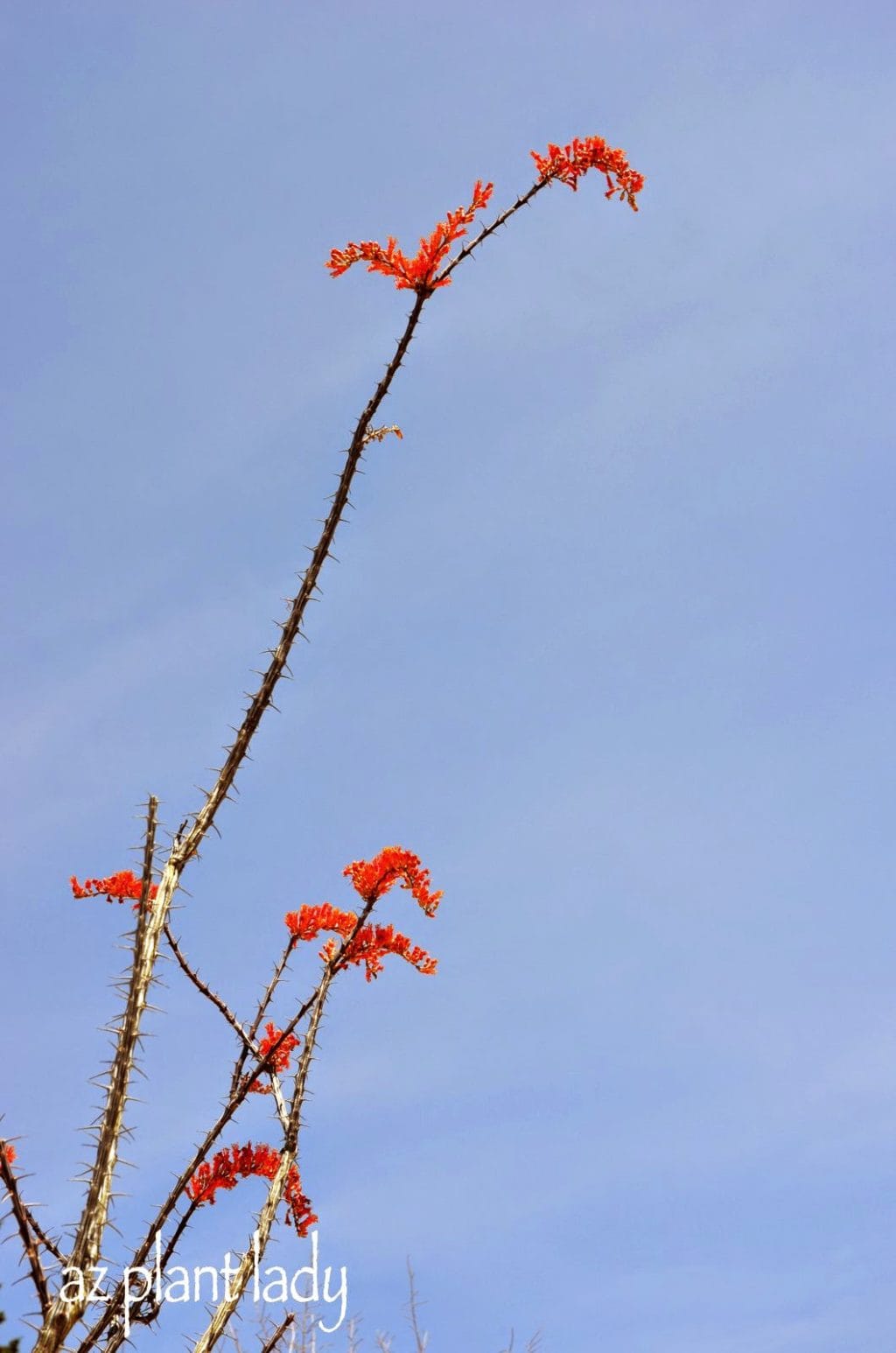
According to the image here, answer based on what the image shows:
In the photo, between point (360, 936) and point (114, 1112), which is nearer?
point (114, 1112)

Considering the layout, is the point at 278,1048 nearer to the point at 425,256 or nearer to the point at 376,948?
the point at 376,948

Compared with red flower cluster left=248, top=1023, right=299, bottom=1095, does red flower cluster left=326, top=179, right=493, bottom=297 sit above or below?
above

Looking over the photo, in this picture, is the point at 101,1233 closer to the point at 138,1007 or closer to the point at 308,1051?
the point at 138,1007

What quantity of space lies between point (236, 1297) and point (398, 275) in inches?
156

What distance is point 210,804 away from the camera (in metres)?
4.10

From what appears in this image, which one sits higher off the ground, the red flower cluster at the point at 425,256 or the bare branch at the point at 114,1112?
the red flower cluster at the point at 425,256

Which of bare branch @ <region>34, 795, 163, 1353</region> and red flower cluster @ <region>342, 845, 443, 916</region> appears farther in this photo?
red flower cluster @ <region>342, 845, 443, 916</region>

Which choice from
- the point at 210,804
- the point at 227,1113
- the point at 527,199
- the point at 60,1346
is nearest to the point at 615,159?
the point at 527,199

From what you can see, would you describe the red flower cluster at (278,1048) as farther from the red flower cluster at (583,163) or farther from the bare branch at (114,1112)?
the red flower cluster at (583,163)

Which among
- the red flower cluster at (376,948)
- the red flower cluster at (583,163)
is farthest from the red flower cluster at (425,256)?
the red flower cluster at (376,948)

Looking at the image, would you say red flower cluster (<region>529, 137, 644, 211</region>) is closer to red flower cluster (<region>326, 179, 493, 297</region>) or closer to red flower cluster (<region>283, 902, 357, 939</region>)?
red flower cluster (<region>326, 179, 493, 297</region>)

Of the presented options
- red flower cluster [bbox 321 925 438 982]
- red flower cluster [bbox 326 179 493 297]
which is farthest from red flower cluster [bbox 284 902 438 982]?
red flower cluster [bbox 326 179 493 297]

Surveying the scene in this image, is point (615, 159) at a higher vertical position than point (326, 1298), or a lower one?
higher

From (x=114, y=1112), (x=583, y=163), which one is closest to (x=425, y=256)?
(x=583, y=163)
